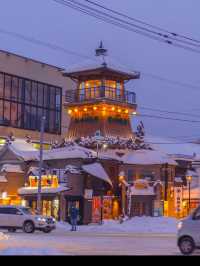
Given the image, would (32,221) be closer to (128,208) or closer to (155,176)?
(128,208)

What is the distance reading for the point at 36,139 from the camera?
92125 mm

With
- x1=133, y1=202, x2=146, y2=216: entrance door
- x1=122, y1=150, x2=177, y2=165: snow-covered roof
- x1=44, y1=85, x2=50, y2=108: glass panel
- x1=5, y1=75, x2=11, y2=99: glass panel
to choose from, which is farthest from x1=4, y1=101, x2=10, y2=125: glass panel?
x1=133, y1=202, x2=146, y2=216: entrance door

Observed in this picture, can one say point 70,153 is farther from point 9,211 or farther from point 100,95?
point 9,211

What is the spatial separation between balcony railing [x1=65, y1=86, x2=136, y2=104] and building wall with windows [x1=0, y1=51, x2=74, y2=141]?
71.1 feet

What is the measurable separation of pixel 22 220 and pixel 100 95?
2942cm

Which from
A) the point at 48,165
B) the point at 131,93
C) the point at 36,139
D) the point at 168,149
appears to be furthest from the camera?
the point at 36,139

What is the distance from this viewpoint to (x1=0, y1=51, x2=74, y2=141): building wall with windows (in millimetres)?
89625

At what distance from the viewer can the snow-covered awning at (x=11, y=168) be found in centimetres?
6213

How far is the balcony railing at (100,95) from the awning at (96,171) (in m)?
9.35

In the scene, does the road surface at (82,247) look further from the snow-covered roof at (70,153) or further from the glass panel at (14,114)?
the glass panel at (14,114)

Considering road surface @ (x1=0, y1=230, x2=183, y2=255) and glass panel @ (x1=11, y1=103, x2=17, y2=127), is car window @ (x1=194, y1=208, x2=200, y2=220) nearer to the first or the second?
road surface @ (x1=0, y1=230, x2=183, y2=255)

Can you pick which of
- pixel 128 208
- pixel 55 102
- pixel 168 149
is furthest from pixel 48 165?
pixel 55 102

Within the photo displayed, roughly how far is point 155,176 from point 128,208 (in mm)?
5880

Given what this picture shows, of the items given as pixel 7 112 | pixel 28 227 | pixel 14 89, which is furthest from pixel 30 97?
pixel 28 227
